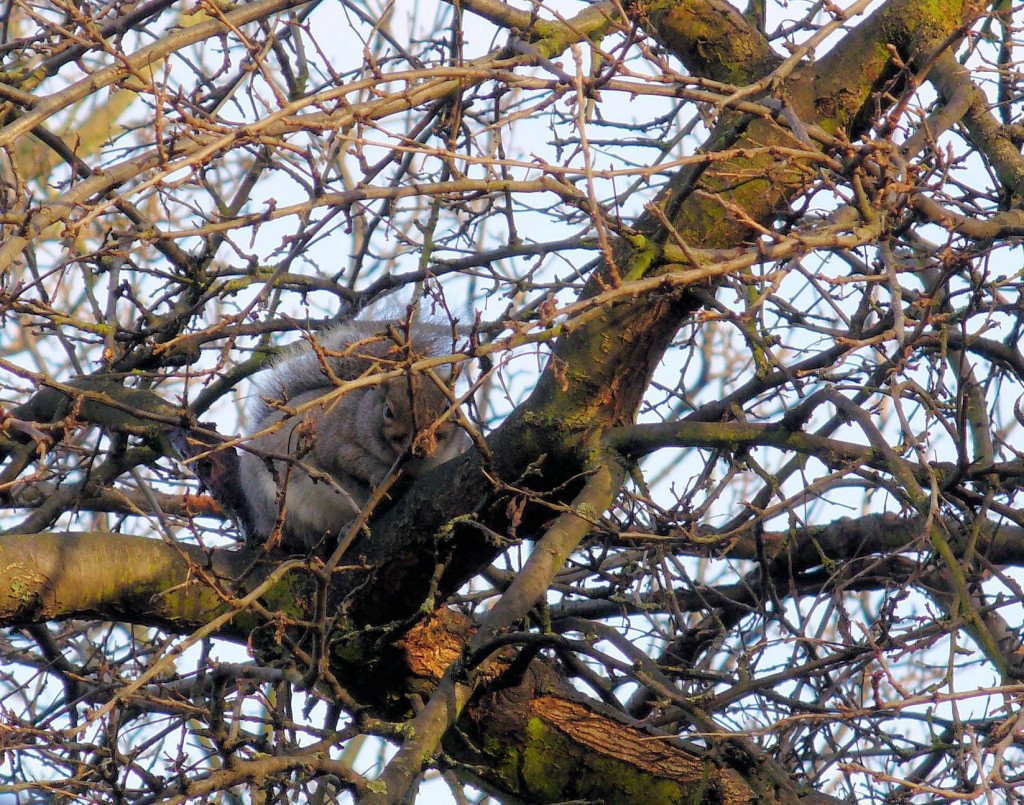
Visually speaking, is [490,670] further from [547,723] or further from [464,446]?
[464,446]

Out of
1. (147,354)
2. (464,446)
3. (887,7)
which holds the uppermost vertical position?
(887,7)

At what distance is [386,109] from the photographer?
2.31m

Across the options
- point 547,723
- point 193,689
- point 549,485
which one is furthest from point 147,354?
point 547,723

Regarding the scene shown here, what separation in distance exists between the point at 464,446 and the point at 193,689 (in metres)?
1.56

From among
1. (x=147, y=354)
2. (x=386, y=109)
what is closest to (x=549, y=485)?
(x=386, y=109)

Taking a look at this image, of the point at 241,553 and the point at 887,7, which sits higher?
the point at 887,7

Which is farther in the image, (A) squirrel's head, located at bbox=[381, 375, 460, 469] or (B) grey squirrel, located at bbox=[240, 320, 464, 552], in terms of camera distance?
(A) squirrel's head, located at bbox=[381, 375, 460, 469]

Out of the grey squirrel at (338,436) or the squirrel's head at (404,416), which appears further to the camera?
the squirrel's head at (404,416)

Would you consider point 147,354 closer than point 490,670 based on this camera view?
No

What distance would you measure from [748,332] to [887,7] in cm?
109

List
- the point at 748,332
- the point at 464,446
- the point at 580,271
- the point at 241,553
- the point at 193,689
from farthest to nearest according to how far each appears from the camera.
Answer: the point at 464,446, the point at 580,271, the point at 193,689, the point at 241,553, the point at 748,332

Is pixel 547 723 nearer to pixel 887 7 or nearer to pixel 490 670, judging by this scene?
pixel 490 670

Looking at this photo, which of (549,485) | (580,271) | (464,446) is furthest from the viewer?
A: (464,446)

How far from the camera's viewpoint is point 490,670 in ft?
9.00
